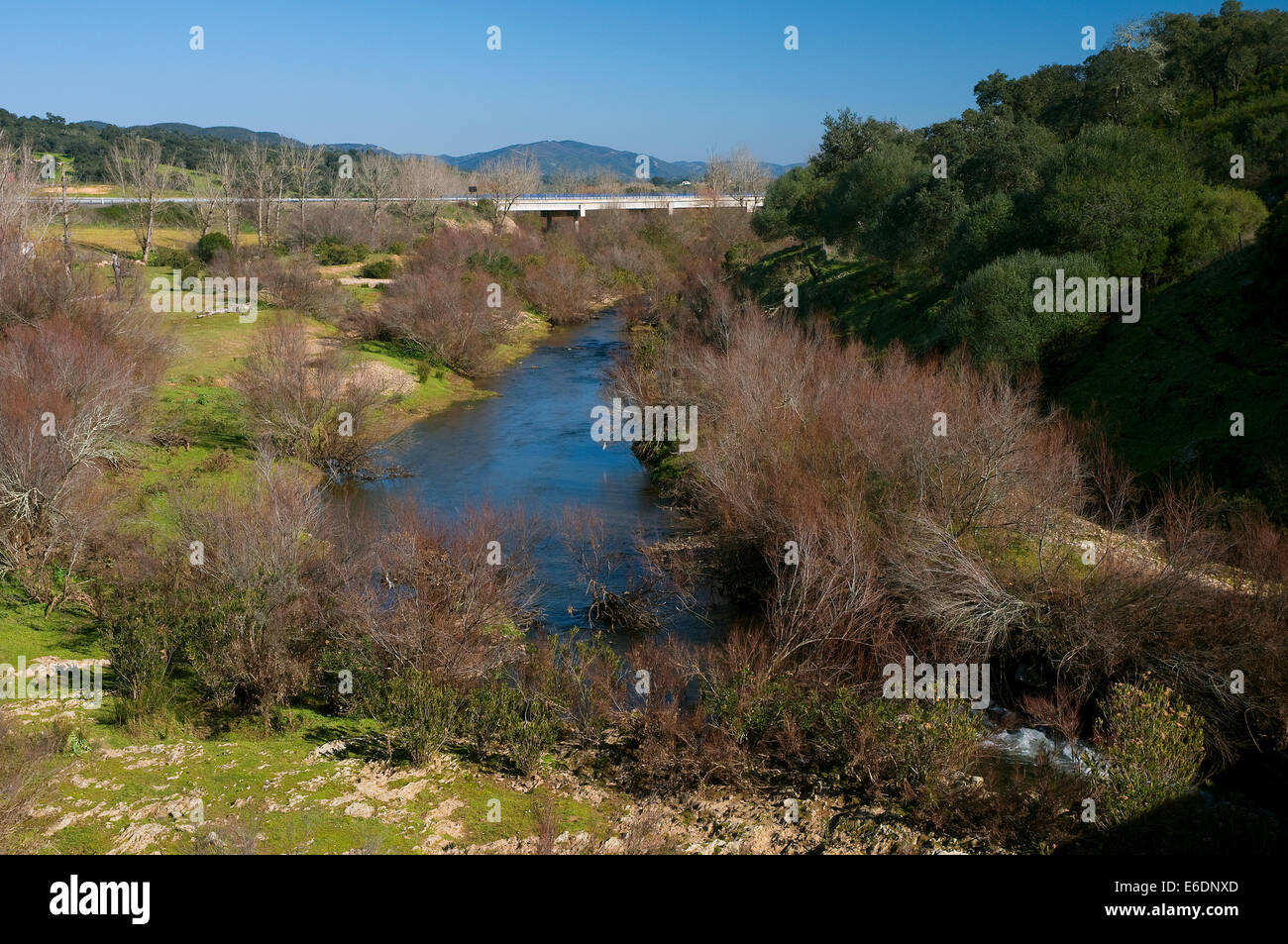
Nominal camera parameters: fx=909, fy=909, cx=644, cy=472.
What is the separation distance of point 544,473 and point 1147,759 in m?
21.9

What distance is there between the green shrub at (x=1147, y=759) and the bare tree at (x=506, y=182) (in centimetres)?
7657

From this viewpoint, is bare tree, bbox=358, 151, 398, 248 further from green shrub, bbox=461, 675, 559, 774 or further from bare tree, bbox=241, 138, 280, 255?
green shrub, bbox=461, 675, 559, 774

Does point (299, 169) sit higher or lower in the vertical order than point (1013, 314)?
higher

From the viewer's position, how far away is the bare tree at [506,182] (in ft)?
290

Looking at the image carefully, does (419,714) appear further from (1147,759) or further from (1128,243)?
(1128,243)

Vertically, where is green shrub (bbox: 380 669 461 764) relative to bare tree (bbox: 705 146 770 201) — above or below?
below

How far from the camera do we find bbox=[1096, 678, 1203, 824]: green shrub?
469 inches

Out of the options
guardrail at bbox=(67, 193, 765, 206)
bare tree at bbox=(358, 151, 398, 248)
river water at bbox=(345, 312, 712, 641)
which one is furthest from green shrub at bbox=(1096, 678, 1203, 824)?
guardrail at bbox=(67, 193, 765, 206)

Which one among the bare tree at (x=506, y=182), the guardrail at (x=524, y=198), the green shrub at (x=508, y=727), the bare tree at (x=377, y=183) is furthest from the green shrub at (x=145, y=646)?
the bare tree at (x=506, y=182)

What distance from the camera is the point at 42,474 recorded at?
17953mm

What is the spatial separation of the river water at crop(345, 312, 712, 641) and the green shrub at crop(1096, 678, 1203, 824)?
8875 millimetres

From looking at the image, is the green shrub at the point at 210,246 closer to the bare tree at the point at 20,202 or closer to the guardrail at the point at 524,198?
the bare tree at the point at 20,202

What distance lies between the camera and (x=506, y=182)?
9188 cm

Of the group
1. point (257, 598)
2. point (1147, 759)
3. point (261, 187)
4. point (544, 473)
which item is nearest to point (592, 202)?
point (261, 187)
